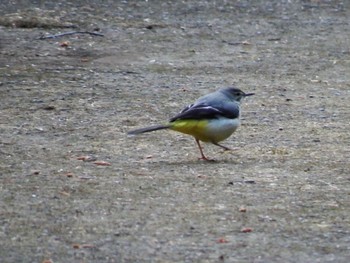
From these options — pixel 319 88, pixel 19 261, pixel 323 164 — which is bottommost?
pixel 319 88

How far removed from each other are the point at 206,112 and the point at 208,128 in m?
0.12

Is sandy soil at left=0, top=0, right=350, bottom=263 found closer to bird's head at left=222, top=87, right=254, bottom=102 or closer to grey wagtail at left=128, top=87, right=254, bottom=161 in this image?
grey wagtail at left=128, top=87, right=254, bottom=161

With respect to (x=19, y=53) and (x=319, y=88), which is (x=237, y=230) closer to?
(x=319, y=88)

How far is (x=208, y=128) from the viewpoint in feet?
25.6

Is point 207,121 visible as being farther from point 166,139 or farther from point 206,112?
point 166,139

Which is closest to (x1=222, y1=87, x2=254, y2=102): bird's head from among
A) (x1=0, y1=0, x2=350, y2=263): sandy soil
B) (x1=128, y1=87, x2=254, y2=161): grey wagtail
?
(x1=128, y1=87, x2=254, y2=161): grey wagtail

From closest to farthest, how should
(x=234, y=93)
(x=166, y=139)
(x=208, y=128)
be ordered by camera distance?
1. (x=208, y=128)
2. (x=234, y=93)
3. (x=166, y=139)

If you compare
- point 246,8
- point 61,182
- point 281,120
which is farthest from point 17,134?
point 246,8

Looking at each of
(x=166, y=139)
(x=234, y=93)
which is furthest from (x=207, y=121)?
(x=166, y=139)

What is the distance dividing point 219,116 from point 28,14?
22.8ft

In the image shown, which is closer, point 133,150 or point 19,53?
point 133,150

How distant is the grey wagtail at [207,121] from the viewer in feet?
25.5

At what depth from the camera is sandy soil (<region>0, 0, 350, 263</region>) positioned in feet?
19.5

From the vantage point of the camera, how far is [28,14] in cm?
1438
